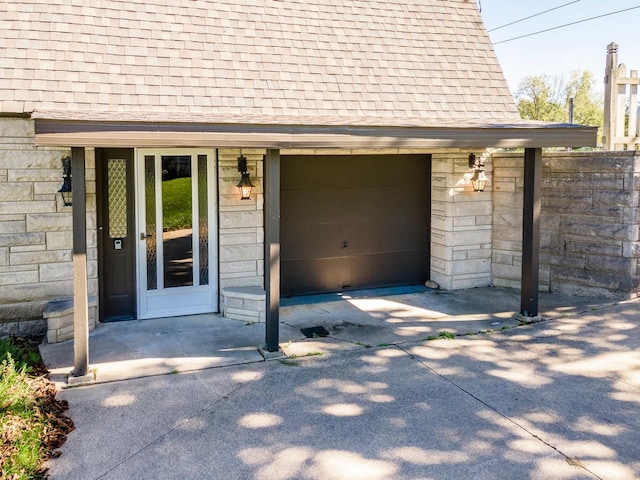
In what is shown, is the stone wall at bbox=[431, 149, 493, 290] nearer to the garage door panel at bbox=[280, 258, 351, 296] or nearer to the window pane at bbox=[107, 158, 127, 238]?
the garage door panel at bbox=[280, 258, 351, 296]

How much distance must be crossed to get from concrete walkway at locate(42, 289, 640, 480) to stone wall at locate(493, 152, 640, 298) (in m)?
1.61

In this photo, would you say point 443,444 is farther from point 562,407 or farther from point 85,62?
point 85,62

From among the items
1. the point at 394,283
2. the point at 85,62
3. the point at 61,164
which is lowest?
the point at 394,283

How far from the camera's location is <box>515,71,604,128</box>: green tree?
95.0ft

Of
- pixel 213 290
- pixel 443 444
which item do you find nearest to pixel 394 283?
pixel 213 290

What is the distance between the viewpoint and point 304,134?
541cm

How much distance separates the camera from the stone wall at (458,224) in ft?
27.1

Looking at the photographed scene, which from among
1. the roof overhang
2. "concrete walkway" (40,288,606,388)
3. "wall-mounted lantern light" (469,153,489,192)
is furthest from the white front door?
"wall-mounted lantern light" (469,153,489,192)

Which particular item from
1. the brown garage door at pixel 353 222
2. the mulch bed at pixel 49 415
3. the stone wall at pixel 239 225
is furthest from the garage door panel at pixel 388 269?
the mulch bed at pixel 49 415

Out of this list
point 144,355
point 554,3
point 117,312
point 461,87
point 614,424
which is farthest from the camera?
point 554,3

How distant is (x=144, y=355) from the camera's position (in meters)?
5.82

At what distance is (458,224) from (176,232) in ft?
13.5

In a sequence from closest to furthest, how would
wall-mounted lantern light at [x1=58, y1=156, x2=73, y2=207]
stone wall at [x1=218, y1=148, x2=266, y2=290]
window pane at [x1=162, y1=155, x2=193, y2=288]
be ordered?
wall-mounted lantern light at [x1=58, y1=156, x2=73, y2=207], window pane at [x1=162, y1=155, x2=193, y2=288], stone wall at [x1=218, y1=148, x2=266, y2=290]

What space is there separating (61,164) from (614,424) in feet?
20.0
